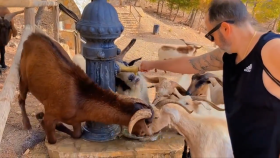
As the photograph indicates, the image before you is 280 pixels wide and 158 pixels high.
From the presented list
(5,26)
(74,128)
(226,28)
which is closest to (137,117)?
(74,128)

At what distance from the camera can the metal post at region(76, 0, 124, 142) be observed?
101 inches

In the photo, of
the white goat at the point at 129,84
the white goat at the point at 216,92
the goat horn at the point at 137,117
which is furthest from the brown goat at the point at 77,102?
the white goat at the point at 216,92

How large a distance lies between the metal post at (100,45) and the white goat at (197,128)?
0.49m

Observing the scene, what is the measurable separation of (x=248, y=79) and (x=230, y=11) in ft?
1.45

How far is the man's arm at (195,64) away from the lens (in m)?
2.74

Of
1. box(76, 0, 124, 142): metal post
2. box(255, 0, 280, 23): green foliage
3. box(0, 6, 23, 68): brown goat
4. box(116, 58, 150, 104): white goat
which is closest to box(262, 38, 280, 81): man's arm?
box(76, 0, 124, 142): metal post

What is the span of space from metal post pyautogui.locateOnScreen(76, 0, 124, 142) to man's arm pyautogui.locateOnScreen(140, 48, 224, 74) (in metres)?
0.48

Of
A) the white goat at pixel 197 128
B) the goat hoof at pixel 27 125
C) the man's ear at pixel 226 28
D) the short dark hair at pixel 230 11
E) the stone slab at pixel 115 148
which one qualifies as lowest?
the goat hoof at pixel 27 125

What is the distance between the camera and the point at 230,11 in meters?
1.95

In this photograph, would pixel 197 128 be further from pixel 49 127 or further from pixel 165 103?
pixel 49 127

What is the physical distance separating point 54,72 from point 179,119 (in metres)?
1.24

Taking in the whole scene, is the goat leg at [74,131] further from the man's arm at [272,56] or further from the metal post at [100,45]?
the man's arm at [272,56]

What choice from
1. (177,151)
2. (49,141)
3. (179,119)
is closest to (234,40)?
(179,119)

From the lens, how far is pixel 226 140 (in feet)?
9.14
